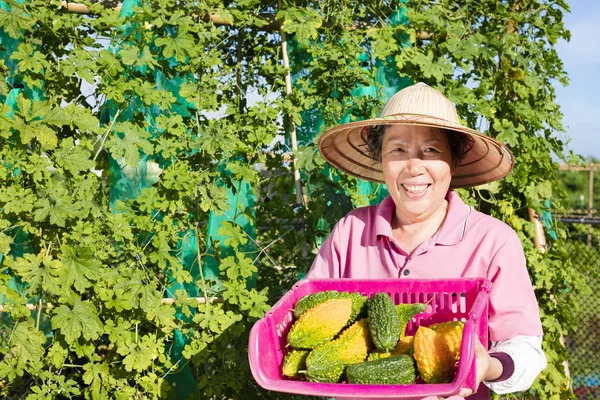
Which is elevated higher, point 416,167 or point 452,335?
point 416,167

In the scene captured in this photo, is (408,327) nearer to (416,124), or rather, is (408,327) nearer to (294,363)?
(294,363)

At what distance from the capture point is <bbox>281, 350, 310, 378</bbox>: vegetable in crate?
7.06 feet

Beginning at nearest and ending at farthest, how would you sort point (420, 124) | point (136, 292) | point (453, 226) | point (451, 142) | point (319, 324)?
1. point (319, 324)
2. point (420, 124)
3. point (453, 226)
4. point (451, 142)
5. point (136, 292)

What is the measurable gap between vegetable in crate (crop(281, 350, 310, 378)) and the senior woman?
1.78 ft

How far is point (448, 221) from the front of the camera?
262 cm

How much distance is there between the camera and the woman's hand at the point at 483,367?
1.94 meters

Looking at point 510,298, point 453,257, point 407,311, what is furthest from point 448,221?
point 407,311

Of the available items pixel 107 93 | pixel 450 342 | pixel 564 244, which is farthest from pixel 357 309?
pixel 564 244

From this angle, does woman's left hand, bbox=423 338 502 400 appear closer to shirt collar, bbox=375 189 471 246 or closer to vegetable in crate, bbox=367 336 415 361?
vegetable in crate, bbox=367 336 415 361

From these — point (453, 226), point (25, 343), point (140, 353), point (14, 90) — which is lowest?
point (140, 353)

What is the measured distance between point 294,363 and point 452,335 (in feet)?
1.50

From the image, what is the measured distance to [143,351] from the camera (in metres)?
3.52

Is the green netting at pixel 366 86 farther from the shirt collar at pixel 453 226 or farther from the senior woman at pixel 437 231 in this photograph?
the shirt collar at pixel 453 226

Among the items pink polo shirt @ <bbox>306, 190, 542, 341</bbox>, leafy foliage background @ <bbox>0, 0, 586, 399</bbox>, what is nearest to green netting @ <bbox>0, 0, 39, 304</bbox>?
leafy foliage background @ <bbox>0, 0, 586, 399</bbox>
